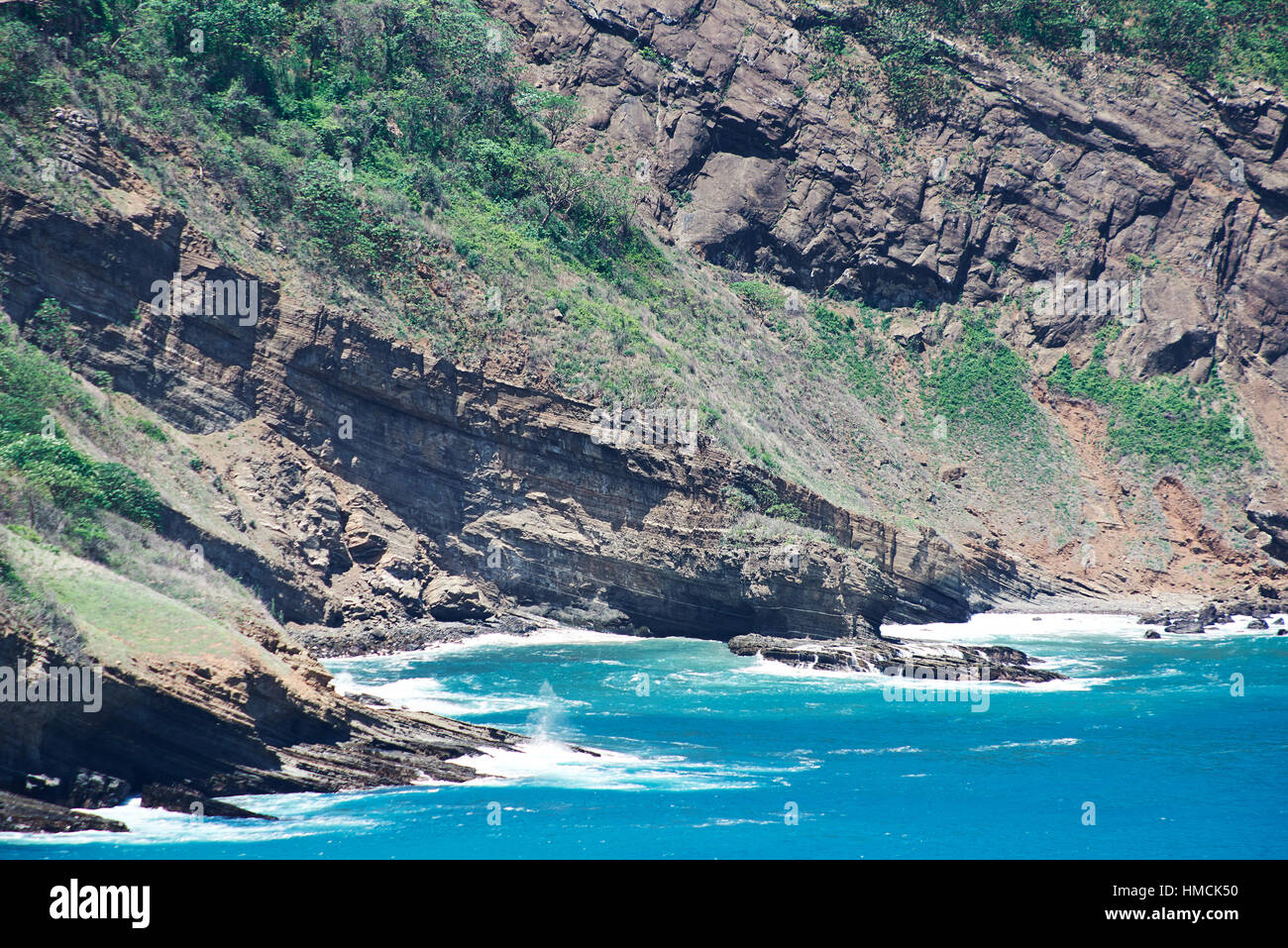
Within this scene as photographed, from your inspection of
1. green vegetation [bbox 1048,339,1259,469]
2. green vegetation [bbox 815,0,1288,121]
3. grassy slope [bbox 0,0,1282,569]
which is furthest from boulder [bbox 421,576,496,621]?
green vegetation [bbox 815,0,1288,121]

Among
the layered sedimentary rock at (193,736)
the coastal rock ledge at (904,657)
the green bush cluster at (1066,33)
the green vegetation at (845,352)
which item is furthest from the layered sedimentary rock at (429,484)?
the green bush cluster at (1066,33)

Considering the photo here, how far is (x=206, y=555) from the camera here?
3800cm

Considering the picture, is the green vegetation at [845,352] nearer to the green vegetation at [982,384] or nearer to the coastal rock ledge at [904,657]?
the green vegetation at [982,384]

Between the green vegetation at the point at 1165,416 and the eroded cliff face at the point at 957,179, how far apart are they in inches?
62.3

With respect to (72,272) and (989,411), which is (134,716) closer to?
(72,272)

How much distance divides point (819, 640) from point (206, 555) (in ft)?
79.7

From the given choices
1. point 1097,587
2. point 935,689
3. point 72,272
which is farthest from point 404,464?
point 1097,587

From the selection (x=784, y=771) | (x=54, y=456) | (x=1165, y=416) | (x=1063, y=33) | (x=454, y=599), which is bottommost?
(x=784, y=771)

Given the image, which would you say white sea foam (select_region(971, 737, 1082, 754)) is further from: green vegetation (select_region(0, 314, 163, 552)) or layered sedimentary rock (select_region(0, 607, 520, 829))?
green vegetation (select_region(0, 314, 163, 552))

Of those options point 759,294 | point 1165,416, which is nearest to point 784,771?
point 759,294

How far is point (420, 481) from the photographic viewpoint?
48.1 metres

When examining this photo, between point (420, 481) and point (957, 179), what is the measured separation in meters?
47.6

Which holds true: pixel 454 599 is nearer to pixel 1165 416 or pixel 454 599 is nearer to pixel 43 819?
pixel 43 819

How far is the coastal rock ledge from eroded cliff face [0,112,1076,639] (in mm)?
2581
